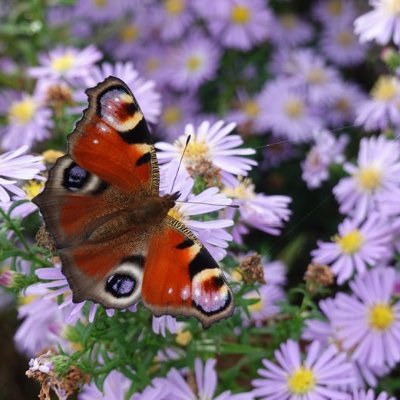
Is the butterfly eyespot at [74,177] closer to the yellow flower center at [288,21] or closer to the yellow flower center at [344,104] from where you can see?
the yellow flower center at [344,104]

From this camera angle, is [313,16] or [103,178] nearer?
[103,178]

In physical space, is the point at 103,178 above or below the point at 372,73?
below

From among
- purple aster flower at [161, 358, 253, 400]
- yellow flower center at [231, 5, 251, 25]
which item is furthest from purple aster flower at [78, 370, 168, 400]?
yellow flower center at [231, 5, 251, 25]

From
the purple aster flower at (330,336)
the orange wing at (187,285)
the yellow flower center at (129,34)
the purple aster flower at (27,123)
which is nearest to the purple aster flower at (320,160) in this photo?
the purple aster flower at (330,336)

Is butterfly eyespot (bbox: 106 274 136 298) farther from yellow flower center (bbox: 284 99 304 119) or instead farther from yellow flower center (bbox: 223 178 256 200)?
yellow flower center (bbox: 284 99 304 119)

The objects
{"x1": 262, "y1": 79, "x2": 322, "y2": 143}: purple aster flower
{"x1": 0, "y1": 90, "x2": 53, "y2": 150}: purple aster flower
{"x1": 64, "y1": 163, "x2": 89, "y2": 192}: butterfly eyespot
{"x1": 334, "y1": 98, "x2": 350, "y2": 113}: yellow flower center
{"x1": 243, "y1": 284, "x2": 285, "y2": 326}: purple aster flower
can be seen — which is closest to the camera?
{"x1": 64, "y1": 163, "x2": 89, "y2": 192}: butterfly eyespot

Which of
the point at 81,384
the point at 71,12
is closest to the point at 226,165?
the point at 81,384

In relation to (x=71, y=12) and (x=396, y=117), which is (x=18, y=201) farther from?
(x=71, y=12)

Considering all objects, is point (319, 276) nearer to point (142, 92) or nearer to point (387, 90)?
point (142, 92)
